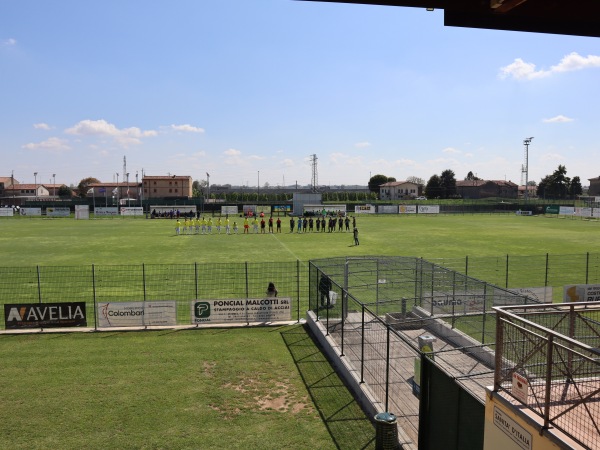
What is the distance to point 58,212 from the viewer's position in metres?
77.1

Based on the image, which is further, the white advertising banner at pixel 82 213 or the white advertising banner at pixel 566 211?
the white advertising banner at pixel 566 211

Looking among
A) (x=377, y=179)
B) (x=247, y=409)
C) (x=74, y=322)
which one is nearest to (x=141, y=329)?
(x=74, y=322)

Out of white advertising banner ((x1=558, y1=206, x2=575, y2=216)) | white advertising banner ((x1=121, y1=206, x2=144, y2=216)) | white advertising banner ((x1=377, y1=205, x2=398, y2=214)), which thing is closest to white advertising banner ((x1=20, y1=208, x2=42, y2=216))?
white advertising banner ((x1=121, y1=206, x2=144, y2=216))

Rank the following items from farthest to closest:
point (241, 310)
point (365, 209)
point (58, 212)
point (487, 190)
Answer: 1. point (487, 190)
2. point (365, 209)
3. point (58, 212)
4. point (241, 310)

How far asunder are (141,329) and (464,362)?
10.6 meters

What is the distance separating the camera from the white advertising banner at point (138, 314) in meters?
16.1

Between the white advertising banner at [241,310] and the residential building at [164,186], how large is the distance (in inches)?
5011

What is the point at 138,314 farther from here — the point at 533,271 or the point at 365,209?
the point at 365,209

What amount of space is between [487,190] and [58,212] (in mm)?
132243

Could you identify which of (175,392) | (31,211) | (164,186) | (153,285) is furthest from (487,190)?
(175,392)

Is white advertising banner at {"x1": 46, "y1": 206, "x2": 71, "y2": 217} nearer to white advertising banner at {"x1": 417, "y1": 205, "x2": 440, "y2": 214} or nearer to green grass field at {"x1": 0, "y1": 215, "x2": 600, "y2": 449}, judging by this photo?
white advertising banner at {"x1": 417, "y1": 205, "x2": 440, "y2": 214}

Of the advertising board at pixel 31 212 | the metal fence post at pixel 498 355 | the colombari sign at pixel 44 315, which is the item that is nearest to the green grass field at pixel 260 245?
the colombari sign at pixel 44 315

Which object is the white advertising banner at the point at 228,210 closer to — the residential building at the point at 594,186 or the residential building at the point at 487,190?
the residential building at the point at 487,190

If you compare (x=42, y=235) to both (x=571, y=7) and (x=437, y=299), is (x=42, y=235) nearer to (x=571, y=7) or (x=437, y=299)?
(x=437, y=299)
